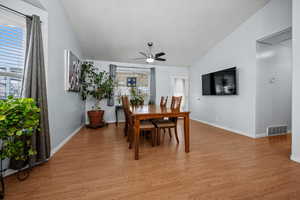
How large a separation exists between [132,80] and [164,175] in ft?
13.1

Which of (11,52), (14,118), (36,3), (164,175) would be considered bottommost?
(164,175)

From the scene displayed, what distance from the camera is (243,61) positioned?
3.27 meters

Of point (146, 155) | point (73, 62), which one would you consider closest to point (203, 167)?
point (146, 155)

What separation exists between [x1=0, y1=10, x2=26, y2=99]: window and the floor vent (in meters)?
5.19

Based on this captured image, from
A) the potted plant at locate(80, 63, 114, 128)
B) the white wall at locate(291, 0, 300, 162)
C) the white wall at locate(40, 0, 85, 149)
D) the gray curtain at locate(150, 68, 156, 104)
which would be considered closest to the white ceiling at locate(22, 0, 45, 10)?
the white wall at locate(40, 0, 85, 149)

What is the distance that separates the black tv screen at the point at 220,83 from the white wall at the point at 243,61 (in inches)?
6.6

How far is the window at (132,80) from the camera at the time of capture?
16.0 feet

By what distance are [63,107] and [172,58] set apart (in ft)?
13.0

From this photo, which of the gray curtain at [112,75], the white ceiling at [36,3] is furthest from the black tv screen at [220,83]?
the white ceiling at [36,3]

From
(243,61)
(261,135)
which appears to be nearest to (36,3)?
(243,61)

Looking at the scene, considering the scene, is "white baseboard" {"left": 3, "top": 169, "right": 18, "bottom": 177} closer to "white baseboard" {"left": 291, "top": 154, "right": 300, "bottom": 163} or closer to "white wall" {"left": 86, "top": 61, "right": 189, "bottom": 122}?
"white wall" {"left": 86, "top": 61, "right": 189, "bottom": 122}

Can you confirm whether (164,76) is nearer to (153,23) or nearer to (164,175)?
(153,23)

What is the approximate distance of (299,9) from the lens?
1824mm

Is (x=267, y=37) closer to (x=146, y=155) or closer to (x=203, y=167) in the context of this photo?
(x=203, y=167)
